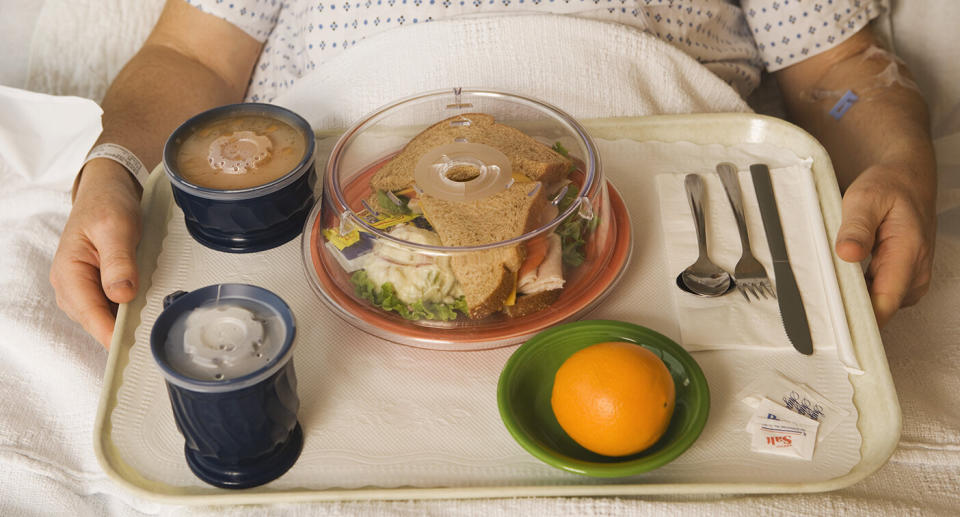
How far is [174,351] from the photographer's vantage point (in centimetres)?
68

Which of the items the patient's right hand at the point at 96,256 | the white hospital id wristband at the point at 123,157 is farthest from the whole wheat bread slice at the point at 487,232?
the white hospital id wristband at the point at 123,157

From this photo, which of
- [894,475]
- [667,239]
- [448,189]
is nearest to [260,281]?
[448,189]

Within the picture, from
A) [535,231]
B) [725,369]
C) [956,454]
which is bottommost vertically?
[956,454]

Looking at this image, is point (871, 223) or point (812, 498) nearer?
point (812, 498)

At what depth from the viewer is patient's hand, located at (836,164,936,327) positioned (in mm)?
953

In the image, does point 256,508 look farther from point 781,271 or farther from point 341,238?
point 781,271

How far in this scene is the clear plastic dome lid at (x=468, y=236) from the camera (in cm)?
85

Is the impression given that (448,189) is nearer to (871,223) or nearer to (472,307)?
(472,307)

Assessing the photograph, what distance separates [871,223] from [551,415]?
1.63ft

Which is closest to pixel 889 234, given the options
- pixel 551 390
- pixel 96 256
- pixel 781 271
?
pixel 781 271

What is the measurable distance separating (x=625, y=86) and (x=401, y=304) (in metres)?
0.52

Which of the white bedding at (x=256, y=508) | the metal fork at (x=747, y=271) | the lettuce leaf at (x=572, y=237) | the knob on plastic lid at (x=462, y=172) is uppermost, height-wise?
the knob on plastic lid at (x=462, y=172)

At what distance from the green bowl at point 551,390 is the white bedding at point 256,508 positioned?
1.7 inches

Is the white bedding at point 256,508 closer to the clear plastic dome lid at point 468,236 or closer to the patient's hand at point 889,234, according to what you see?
the patient's hand at point 889,234
